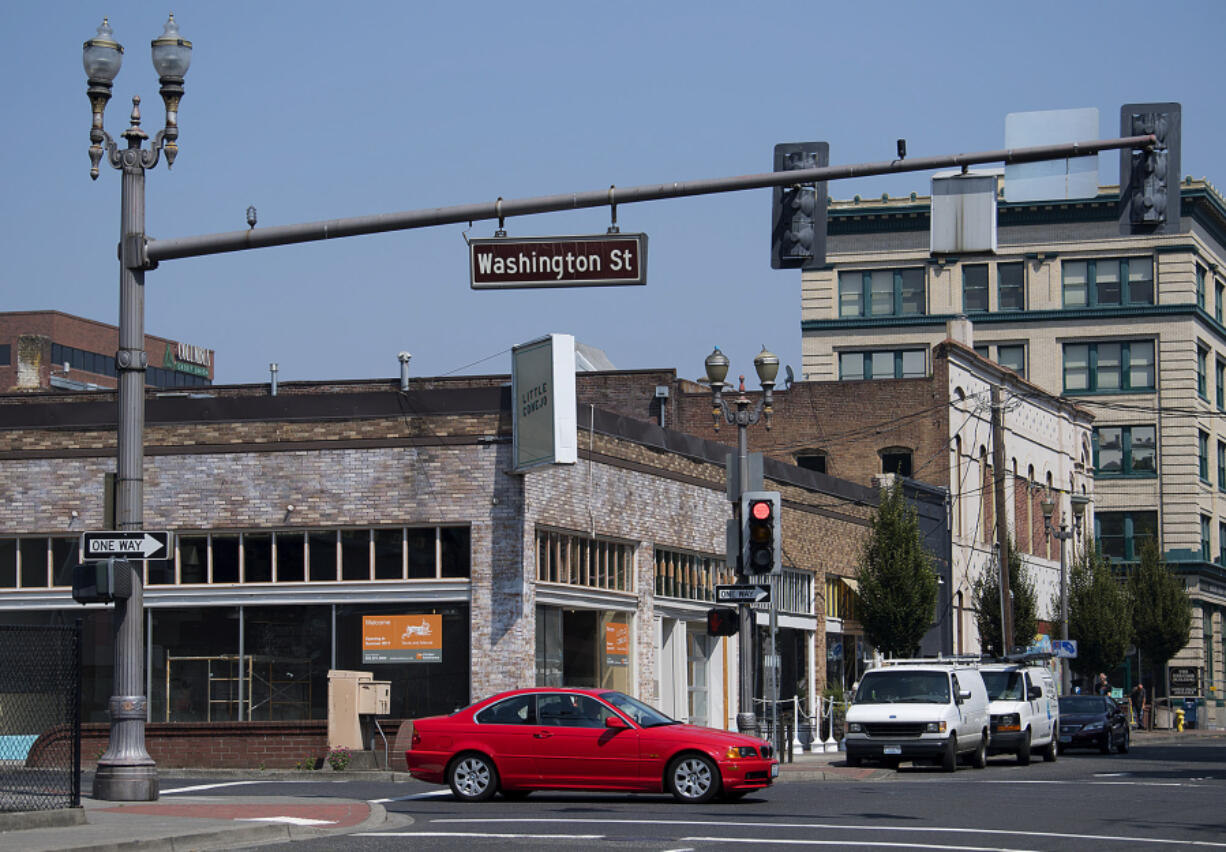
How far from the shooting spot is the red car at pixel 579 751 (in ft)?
68.1

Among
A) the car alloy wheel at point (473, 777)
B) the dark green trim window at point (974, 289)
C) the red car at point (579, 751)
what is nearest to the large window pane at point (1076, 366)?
the dark green trim window at point (974, 289)

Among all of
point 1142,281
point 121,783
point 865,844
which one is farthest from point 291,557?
point 1142,281

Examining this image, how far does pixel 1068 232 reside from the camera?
249ft

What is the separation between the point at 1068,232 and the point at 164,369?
68772 millimetres

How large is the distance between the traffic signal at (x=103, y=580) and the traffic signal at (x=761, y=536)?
11102 mm

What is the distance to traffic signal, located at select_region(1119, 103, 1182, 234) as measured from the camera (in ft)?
53.5

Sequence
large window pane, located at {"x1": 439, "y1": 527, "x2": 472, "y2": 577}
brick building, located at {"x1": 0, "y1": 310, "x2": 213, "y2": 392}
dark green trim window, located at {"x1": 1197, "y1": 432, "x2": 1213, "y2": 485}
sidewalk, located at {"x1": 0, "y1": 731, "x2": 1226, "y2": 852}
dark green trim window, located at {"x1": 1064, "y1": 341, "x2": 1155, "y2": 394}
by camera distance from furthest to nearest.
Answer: brick building, located at {"x1": 0, "y1": 310, "x2": 213, "y2": 392} < dark green trim window, located at {"x1": 1197, "y1": 432, "x2": 1213, "y2": 485} < dark green trim window, located at {"x1": 1064, "y1": 341, "x2": 1155, "y2": 394} < large window pane, located at {"x1": 439, "y1": 527, "x2": 472, "y2": 577} < sidewalk, located at {"x1": 0, "y1": 731, "x2": 1226, "y2": 852}

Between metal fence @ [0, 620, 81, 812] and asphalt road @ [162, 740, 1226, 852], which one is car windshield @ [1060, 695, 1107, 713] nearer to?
asphalt road @ [162, 740, 1226, 852]

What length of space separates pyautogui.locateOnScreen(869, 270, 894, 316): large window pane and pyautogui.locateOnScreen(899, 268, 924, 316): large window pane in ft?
1.56

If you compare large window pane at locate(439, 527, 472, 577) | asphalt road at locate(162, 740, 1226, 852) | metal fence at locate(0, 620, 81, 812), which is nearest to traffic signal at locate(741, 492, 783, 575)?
asphalt road at locate(162, 740, 1226, 852)

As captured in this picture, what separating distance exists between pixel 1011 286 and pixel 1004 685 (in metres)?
46.6

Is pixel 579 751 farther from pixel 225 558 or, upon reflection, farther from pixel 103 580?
pixel 225 558

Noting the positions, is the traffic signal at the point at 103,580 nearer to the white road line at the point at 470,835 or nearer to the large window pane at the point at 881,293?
the white road line at the point at 470,835

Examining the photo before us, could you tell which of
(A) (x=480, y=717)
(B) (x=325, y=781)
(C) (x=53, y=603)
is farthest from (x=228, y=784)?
(C) (x=53, y=603)
